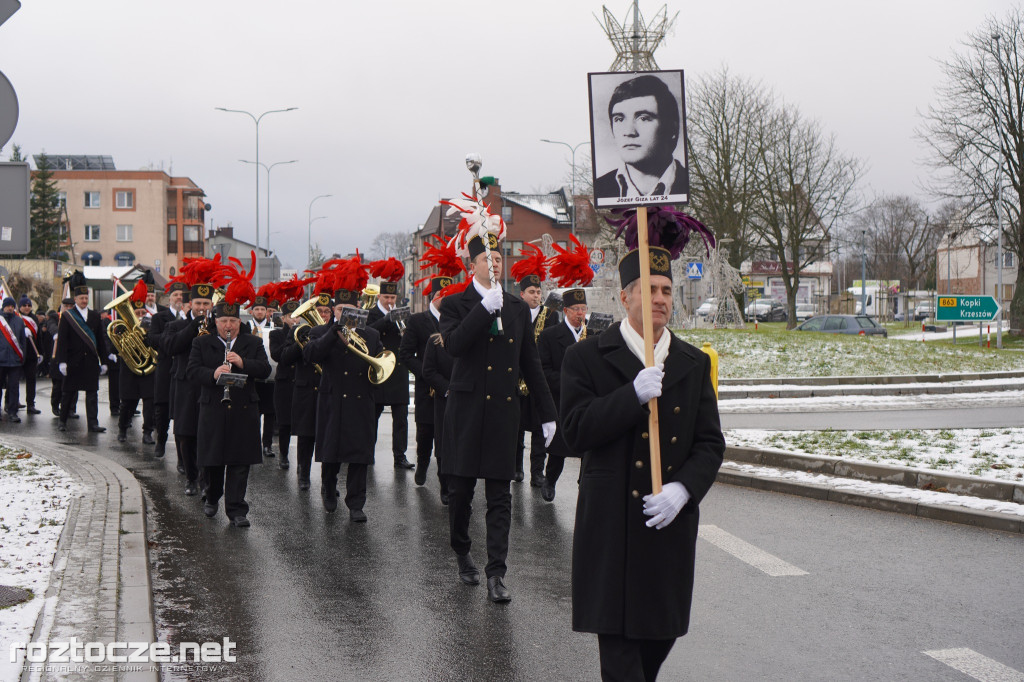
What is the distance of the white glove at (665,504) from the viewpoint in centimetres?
387

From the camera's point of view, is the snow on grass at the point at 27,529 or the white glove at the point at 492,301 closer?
the snow on grass at the point at 27,529

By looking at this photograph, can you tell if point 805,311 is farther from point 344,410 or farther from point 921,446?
point 344,410

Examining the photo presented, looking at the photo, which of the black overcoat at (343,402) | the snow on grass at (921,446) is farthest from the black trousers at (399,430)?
the snow on grass at (921,446)

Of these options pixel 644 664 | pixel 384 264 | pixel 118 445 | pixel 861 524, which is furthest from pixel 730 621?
pixel 118 445

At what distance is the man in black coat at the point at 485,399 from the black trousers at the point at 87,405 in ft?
36.0

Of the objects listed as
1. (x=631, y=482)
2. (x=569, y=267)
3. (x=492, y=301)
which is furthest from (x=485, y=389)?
(x=631, y=482)

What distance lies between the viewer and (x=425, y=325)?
10.8m

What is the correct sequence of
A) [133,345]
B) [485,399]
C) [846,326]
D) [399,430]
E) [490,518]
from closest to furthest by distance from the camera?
[490,518]
[485,399]
[399,430]
[133,345]
[846,326]

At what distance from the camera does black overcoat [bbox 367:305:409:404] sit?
41.0 ft

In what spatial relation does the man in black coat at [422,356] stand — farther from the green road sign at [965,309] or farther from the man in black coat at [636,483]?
the green road sign at [965,309]

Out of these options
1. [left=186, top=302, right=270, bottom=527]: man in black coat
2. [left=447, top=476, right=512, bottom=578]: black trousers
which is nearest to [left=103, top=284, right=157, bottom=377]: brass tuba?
[left=186, top=302, right=270, bottom=527]: man in black coat

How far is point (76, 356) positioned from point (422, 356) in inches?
316

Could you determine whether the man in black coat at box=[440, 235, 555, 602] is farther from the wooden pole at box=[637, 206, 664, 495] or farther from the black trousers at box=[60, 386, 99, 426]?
the black trousers at box=[60, 386, 99, 426]

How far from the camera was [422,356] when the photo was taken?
424 inches
